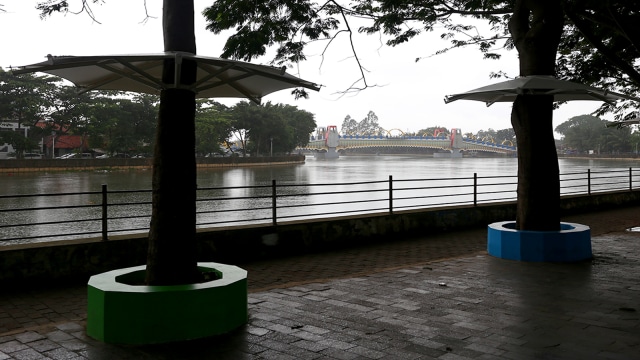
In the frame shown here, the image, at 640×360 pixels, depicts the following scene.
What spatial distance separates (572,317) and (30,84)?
52.8m

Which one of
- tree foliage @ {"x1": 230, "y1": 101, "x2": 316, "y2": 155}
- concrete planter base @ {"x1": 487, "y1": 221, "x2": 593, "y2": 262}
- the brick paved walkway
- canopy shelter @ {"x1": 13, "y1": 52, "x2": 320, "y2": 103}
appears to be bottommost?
the brick paved walkway

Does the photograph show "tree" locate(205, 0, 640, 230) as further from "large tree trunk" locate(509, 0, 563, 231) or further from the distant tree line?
the distant tree line

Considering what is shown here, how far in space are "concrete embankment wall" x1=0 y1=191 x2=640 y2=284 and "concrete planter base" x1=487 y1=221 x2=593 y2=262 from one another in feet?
7.40

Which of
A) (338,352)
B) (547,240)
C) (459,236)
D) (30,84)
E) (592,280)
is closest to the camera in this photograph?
(338,352)

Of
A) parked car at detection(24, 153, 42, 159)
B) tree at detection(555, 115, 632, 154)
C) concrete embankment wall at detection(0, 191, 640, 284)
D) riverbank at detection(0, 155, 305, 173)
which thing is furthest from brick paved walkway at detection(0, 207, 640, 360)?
tree at detection(555, 115, 632, 154)

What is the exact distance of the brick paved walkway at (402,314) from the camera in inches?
135

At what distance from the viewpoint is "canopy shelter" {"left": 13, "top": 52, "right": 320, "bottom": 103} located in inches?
147

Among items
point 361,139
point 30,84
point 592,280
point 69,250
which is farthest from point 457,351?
point 361,139

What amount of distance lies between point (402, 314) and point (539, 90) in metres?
4.08

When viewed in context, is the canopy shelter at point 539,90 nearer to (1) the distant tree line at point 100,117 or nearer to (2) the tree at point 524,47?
(2) the tree at point 524,47

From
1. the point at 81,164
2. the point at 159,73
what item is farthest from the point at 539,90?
the point at 81,164

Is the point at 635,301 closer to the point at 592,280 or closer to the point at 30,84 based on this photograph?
the point at 592,280

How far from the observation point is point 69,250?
5.81 metres

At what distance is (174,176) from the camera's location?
4035 mm
